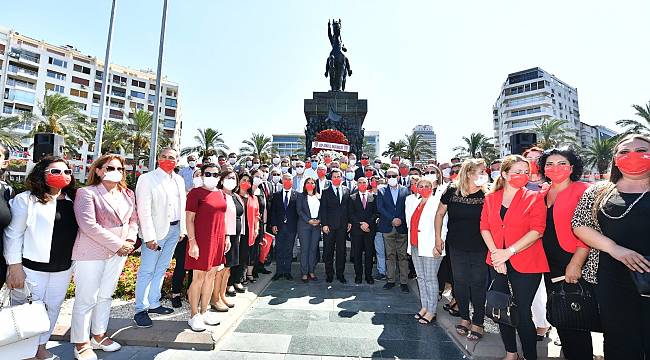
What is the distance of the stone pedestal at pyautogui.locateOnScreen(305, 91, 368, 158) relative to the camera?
1551cm

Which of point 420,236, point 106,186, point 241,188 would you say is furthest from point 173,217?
point 420,236

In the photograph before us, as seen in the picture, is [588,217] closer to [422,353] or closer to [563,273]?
[563,273]

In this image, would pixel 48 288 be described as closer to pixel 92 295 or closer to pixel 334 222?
pixel 92 295

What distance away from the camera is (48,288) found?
9.66 feet

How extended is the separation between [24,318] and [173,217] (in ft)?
6.06

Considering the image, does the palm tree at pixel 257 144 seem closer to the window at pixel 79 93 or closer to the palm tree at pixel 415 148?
the palm tree at pixel 415 148

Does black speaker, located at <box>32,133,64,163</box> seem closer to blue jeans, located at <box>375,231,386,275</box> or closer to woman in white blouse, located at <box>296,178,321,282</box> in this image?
woman in white blouse, located at <box>296,178,321,282</box>

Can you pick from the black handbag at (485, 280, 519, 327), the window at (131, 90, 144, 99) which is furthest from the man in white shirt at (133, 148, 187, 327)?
the window at (131, 90, 144, 99)

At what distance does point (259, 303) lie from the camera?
4910 millimetres

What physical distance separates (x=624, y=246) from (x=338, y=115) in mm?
14046

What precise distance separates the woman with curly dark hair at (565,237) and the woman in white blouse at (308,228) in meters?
3.96

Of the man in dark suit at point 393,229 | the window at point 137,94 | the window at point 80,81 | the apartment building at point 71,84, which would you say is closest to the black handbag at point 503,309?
the man in dark suit at point 393,229

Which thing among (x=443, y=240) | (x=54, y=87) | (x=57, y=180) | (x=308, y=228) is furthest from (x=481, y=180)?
(x=54, y=87)

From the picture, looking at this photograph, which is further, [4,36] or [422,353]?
[4,36]
